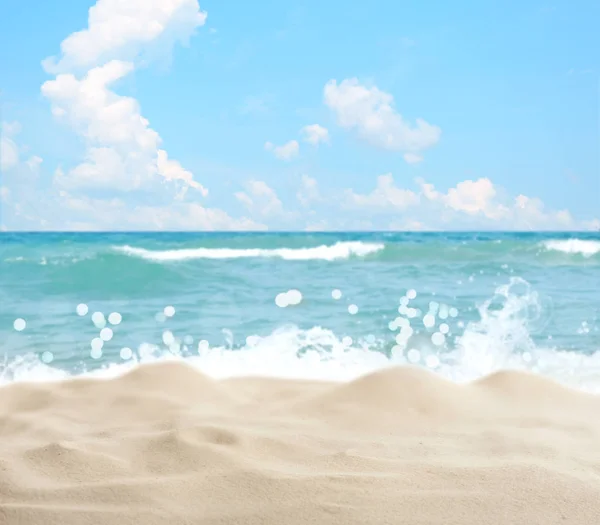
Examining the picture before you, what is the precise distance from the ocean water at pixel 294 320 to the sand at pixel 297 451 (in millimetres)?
1294

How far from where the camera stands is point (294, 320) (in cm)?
706

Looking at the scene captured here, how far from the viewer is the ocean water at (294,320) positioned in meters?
5.08

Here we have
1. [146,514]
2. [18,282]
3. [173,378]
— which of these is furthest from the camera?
[18,282]

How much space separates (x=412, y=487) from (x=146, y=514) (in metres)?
0.75

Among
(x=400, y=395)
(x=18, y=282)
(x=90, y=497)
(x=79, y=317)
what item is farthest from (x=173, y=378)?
(x=18, y=282)

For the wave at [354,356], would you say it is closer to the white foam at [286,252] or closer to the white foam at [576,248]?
the white foam at [286,252]

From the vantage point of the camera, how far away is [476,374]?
481cm

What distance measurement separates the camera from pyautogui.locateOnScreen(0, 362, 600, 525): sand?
1.77 meters

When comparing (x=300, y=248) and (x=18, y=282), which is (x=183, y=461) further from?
(x=300, y=248)

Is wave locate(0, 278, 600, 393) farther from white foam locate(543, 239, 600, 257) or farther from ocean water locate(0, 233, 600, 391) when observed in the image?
white foam locate(543, 239, 600, 257)

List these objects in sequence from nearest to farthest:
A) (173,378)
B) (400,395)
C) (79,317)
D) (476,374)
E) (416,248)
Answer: (400,395) < (173,378) < (476,374) < (79,317) < (416,248)

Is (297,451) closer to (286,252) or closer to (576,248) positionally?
(286,252)

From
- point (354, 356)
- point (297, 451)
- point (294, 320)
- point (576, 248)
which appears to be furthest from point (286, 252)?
point (297, 451)

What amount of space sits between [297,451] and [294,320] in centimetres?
473
